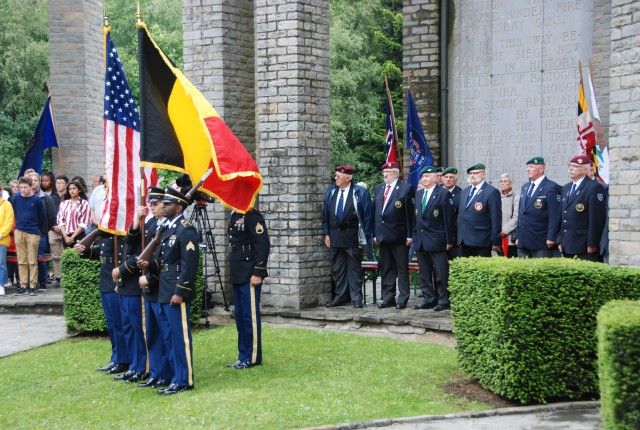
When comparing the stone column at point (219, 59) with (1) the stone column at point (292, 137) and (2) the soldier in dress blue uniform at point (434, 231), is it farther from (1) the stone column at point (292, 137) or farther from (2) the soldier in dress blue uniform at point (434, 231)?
(2) the soldier in dress blue uniform at point (434, 231)

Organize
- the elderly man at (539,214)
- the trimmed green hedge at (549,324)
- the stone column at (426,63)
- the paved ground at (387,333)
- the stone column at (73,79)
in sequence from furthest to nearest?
1. the stone column at (73,79)
2. the stone column at (426,63)
3. the elderly man at (539,214)
4. the trimmed green hedge at (549,324)
5. the paved ground at (387,333)

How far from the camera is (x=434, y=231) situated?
12539mm

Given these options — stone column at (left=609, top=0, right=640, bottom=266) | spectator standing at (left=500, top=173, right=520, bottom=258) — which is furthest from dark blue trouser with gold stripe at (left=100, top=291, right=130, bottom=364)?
stone column at (left=609, top=0, right=640, bottom=266)

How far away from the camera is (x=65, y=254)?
13008 mm

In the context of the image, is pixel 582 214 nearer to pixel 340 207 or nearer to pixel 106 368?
pixel 340 207

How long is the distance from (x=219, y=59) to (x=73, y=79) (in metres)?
8.15

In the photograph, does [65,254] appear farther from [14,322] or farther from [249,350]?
[249,350]

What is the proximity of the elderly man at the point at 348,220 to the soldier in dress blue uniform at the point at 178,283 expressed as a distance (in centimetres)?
412

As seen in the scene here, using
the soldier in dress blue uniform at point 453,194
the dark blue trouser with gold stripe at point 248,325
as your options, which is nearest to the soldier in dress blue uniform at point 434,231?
the soldier in dress blue uniform at point 453,194

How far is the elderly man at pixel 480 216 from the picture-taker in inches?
480

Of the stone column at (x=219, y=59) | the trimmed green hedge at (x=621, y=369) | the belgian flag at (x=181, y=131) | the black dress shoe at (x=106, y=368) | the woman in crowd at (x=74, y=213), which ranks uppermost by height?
the stone column at (x=219, y=59)

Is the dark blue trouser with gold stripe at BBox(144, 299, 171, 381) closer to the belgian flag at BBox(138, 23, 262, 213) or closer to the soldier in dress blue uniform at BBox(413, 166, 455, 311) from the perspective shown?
the belgian flag at BBox(138, 23, 262, 213)

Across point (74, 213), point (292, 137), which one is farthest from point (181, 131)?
point (74, 213)

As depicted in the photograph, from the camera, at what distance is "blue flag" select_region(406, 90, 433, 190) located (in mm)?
15336
